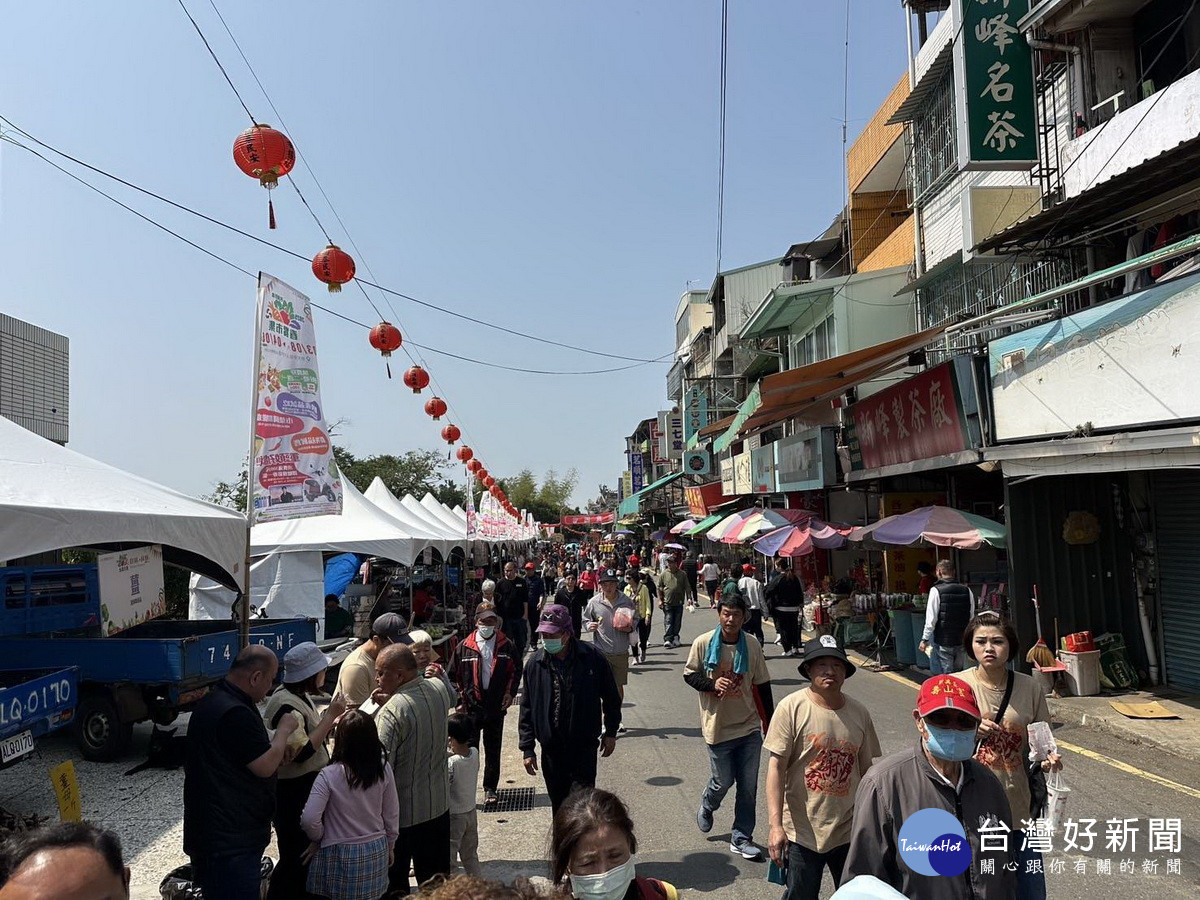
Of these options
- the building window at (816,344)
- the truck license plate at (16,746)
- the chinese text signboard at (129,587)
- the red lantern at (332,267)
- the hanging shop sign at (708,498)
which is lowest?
the truck license plate at (16,746)

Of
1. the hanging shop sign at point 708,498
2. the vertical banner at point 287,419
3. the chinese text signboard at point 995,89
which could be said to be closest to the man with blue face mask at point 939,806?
the vertical banner at point 287,419

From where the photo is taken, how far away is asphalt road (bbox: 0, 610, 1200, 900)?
495cm

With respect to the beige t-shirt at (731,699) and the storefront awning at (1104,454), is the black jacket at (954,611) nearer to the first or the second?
the storefront awning at (1104,454)

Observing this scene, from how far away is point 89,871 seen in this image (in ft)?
6.12

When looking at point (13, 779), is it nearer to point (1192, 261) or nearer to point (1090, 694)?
point (1090, 694)

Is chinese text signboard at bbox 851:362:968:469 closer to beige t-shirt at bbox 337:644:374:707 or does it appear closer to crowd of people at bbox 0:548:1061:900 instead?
crowd of people at bbox 0:548:1061:900

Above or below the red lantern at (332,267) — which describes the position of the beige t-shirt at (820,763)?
below

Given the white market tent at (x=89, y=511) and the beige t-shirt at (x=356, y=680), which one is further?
the white market tent at (x=89, y=511)

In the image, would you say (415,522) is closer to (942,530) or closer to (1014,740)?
(942,530)

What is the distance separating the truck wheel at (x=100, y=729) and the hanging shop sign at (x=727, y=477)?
74.5 ft

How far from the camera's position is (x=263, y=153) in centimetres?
643

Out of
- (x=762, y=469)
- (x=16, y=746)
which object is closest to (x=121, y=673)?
(x=16, y=746)

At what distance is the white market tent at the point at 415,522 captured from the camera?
17.3 m

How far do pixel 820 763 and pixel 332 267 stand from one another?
661cm
